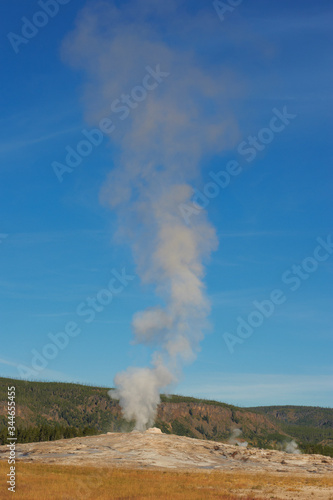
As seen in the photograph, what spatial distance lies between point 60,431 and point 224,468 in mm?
84765

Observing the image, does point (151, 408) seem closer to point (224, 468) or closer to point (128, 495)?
point (224, 468)

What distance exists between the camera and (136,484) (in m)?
54.7

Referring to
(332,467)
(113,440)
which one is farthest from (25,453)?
(332,467)

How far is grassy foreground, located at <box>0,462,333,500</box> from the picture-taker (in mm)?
46562

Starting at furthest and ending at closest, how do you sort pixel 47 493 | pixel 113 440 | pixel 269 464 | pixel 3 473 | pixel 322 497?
1. pixel 113 440
2. pixel 269 464
3. pixel 3 473
4. pixel 322 497
5. pixel 47 493

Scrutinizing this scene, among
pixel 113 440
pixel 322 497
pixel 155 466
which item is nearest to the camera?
pixel 322 497

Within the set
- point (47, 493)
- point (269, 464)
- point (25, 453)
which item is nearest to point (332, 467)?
point (269, 464)

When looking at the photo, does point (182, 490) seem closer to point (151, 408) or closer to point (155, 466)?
point (155, 466)

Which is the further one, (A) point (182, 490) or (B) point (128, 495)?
(A) point (182, 490)

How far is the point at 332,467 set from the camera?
88938 millimetres

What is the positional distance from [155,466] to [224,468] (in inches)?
435

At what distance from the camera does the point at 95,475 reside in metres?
63.2

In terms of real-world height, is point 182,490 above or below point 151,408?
below

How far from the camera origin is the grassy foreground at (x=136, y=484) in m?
46.6
